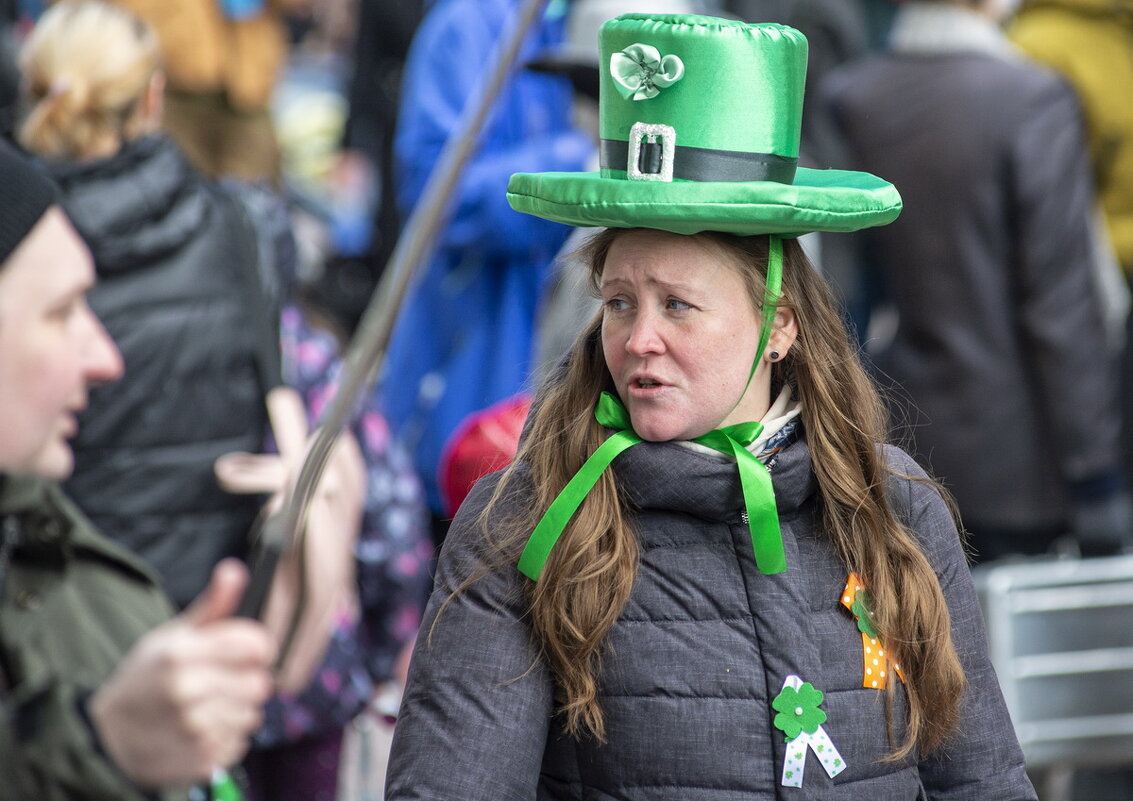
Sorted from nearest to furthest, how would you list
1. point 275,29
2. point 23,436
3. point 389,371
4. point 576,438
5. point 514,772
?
point 514,772 → point 576,438 → point 23,436 → point 389,371 → point 275,29

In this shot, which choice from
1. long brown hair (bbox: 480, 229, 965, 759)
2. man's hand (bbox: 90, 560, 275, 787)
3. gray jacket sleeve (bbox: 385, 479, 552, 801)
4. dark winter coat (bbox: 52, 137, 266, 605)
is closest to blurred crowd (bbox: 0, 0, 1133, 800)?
dark winter coat (bbox: 52, 137, 266, 605)

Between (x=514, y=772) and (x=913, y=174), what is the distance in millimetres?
3023

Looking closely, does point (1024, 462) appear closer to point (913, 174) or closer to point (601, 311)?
point (913, 174)

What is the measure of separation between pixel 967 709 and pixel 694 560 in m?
0.45

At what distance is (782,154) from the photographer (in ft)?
7.45

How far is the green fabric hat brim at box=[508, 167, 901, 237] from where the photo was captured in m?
2.15

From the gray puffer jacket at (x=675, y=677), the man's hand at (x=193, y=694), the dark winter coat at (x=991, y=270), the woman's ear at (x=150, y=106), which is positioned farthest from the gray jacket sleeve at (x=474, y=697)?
the dark winter coat at (x=991, y=270)

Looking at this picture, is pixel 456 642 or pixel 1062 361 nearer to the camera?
pixel 456 642

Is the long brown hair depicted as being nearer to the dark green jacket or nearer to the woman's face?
the woman's face

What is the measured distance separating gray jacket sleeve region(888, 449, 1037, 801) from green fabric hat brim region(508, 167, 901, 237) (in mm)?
444

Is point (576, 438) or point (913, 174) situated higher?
point (576, 438)

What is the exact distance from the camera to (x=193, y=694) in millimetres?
1709

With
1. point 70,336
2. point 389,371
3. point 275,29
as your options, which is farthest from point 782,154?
point 275,29

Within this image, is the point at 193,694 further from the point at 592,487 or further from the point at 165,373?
the point at 165,373
